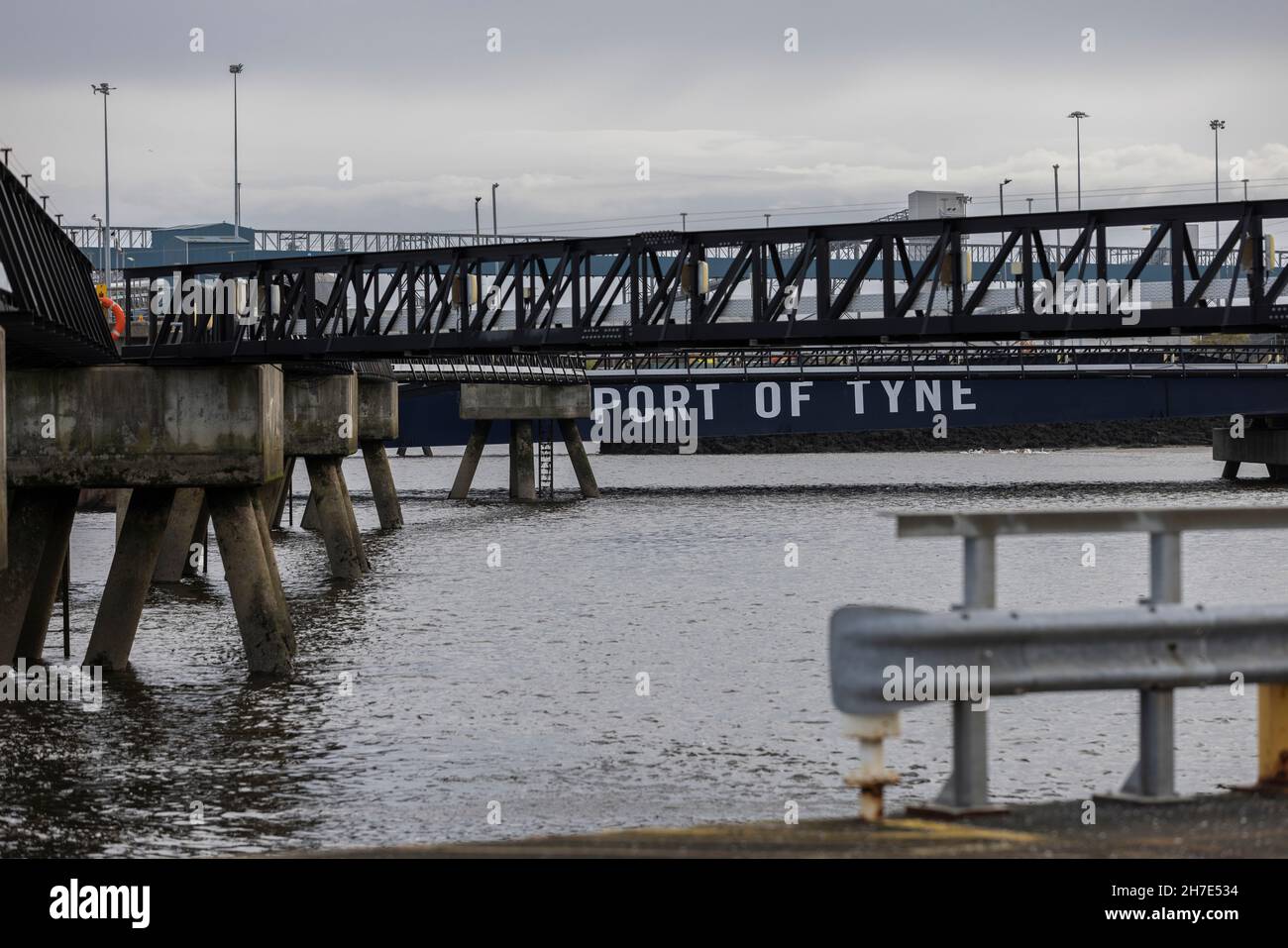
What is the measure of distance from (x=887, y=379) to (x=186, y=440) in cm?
5487

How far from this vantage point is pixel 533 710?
20.5m

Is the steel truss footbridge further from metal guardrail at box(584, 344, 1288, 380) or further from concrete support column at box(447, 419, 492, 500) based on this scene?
metal guardrail at box(584, 344, 1288, 380)

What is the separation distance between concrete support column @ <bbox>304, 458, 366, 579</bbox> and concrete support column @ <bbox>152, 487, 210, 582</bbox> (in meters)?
2.66

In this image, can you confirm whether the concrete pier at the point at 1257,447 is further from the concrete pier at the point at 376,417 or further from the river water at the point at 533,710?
the concrete pier at the point at 376,417

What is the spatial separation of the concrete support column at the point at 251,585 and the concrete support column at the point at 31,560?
80.9 inches

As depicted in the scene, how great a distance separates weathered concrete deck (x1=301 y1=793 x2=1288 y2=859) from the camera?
692 cm

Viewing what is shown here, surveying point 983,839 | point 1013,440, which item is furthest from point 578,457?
point 1013,440

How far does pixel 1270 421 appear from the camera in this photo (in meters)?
79.2

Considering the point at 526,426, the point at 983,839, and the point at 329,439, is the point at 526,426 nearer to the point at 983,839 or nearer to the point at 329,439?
the point at 329,439

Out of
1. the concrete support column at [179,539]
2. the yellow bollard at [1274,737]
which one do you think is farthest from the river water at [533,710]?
the yellow bollard at [1274,737]

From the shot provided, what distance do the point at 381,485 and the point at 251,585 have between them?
31.9 metres

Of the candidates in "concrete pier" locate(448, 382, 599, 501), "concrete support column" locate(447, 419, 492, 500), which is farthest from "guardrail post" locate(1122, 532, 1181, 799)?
"concrete support column" locate(447, 419, 492, 500)

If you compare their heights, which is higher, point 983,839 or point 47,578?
point 983,839
